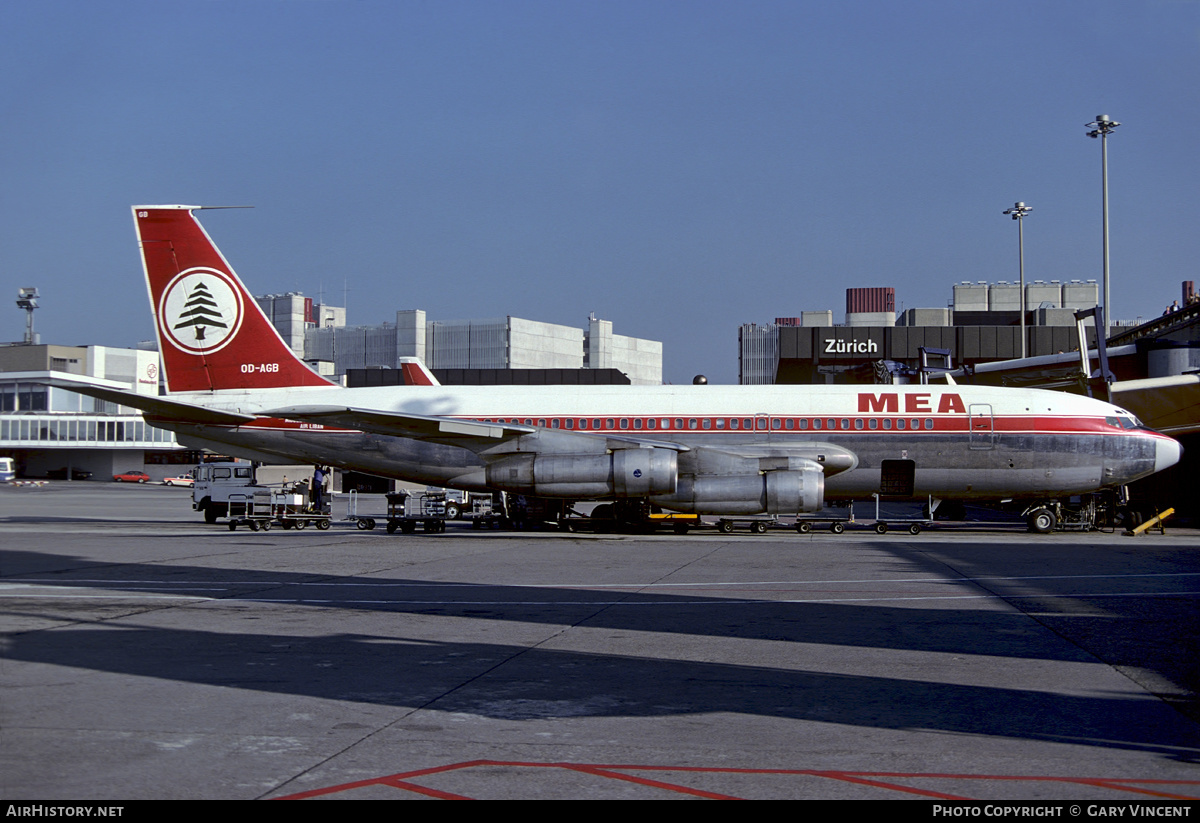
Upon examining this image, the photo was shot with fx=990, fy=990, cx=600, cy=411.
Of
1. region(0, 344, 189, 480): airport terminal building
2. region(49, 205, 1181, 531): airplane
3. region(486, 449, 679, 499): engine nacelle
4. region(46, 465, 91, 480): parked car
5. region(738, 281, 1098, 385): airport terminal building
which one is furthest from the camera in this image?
region(46, 465, 91, 480): parked car

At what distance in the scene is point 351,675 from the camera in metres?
9.38

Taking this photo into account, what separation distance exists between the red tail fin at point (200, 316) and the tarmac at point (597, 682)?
42.7ft

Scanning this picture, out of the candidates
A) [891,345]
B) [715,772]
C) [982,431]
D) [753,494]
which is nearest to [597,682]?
[715,772]

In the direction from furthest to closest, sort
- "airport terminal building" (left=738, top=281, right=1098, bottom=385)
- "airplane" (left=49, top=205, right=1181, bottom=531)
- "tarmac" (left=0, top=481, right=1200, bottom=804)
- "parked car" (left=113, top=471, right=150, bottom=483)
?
"parked car" (left=113, top=471, right=150, bottom=483), "airport terminal building" (left=738, top=281, right=1098, bottom=385), "airplane" (left=49, top=205, right=1181, bottom=531), "tarmac" (left=0, top=481, right=1200, bottom=804)

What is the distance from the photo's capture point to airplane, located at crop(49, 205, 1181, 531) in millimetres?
27188

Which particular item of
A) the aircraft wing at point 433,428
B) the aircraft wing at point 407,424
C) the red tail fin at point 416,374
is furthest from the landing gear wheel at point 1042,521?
the red tail fin at point 416,374

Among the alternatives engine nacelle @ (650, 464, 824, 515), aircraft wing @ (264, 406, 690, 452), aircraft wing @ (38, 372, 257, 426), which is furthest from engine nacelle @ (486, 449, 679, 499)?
aircraft wing @ (38, 372, 257, 426)

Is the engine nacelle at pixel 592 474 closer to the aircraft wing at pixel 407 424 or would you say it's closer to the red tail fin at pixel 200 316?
the aircraft wing at pixel 407 424

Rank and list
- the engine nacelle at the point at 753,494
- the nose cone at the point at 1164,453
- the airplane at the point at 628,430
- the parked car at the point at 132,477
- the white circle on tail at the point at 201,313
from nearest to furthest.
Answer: the engine nacelle at the point at 753,494, the airplane at the point at 628,430, the nose cone at the point at 1164,453, the white circle on tail at the point at 201,313, the parked car at the point at 132,477

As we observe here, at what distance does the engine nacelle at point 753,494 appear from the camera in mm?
26391

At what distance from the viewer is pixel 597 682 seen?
9.16 metres

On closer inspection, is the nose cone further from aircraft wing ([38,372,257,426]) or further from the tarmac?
aircraft wing ([38,372,257,426])

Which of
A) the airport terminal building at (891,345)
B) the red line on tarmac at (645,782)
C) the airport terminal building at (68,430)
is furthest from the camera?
the airport terminal building at (68,430)

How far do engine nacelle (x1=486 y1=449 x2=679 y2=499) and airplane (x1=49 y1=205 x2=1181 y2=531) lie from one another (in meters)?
0.04
